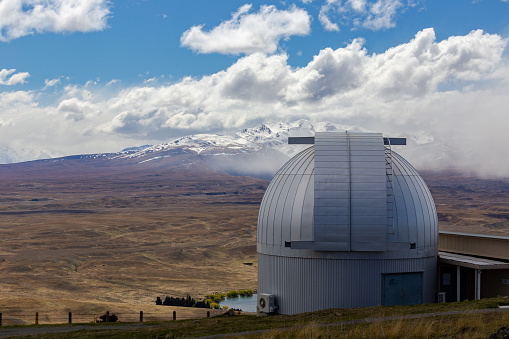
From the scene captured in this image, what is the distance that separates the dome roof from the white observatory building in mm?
36

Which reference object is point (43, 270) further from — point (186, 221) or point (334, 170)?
point (186, 221)

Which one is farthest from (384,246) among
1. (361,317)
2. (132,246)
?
(132,246)

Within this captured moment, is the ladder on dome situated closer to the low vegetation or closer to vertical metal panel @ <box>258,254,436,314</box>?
vertical metal panel @ <box>258,254,436,314</box>

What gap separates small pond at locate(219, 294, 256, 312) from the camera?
42612mm

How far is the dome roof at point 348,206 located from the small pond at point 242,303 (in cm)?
2132

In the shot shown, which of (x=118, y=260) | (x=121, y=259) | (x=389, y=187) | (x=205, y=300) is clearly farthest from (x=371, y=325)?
(x=121, y=259)

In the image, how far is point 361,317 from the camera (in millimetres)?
16312

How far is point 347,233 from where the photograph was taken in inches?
774

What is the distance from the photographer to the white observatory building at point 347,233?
19.8 metres

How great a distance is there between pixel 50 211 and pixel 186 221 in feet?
150

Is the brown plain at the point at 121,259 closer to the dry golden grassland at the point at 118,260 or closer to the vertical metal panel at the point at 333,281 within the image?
the dry golden grassland at the point at 118,260

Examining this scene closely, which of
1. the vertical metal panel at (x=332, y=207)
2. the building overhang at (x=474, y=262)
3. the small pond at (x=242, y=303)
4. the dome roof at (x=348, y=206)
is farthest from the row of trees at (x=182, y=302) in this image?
the vertical metal panel at (x=332, y=207)

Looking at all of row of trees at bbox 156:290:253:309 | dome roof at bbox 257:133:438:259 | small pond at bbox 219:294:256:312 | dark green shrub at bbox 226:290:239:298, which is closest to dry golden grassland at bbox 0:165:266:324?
row of trees at bbox 156:290:253:309

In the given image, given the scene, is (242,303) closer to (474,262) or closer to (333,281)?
(333,281)
